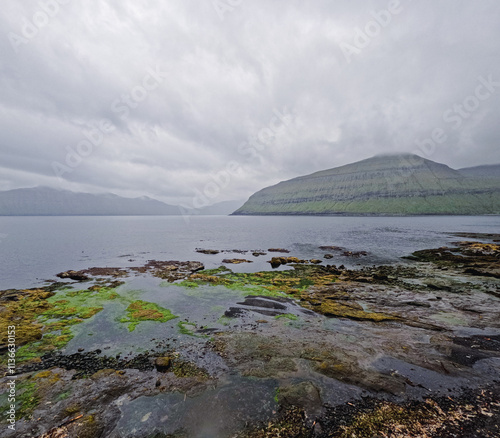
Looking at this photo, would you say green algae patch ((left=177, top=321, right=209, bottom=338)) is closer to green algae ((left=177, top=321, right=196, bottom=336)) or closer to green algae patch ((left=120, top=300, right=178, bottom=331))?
green algae ((left=177, top=321, right=196, bottom=336))

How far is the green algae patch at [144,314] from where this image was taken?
2050cm

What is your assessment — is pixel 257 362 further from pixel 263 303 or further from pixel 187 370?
pixel 263 303

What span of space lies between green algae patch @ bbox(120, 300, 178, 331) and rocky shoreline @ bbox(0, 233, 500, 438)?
0.19 meters

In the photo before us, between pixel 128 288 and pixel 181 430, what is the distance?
25174 millimetres

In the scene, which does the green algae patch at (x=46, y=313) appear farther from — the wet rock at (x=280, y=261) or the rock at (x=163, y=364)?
the wet rock at (x=280, y=261)

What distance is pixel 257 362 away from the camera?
14.0 metres

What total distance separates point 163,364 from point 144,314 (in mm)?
9591

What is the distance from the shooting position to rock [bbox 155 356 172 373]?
1341cm

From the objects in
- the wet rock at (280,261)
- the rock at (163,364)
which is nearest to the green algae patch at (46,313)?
the rock at (163,364)

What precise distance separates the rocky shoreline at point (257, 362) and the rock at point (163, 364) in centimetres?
7

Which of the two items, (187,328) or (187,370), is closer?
(187,370)

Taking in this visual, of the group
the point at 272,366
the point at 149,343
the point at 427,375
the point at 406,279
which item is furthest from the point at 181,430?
the point at 406,279

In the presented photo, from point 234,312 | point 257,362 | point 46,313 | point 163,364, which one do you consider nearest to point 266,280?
point 234,312

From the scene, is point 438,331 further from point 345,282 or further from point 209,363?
point 209,363
